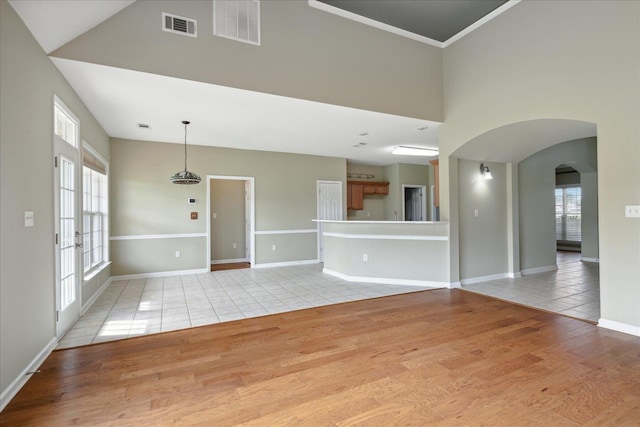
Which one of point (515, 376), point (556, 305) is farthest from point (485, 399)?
point (556, 305)

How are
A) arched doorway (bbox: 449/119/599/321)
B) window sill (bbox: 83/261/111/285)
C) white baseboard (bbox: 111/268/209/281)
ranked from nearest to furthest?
window sill (bbox: 83/261/111/285) < arched doorway (bbox: 449/119/599/321) < white baseboard (bbox: 111/268/209/281)

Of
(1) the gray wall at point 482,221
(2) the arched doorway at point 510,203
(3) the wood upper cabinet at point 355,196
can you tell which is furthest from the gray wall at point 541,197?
(3) the wood upper cabinet at point 355,196

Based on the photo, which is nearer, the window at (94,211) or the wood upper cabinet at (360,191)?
the window at (94,211)

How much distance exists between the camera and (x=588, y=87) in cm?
342

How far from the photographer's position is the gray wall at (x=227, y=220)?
25.7ft

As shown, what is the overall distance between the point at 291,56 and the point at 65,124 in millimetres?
2692

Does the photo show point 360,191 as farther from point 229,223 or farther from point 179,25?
point 179,25

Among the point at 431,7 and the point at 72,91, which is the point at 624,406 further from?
the point at 72,91

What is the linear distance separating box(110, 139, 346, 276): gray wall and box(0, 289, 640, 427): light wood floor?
11.1ft

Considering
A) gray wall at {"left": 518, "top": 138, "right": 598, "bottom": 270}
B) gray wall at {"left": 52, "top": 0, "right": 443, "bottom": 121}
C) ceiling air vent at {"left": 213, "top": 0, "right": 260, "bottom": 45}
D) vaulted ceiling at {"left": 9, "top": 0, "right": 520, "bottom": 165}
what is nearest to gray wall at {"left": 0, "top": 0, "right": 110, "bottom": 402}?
vaulted ceiling at {"left": 9, "top": 0, "right": 520, "bottom": 165}

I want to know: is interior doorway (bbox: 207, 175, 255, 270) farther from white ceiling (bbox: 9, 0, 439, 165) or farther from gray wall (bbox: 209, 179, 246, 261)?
white ceiling (bbox: 9, 0, 439, 165)

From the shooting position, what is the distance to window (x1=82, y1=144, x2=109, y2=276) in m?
4.28

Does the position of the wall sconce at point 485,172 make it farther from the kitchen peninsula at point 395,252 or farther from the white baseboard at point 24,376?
the white baseboard at point 24,376

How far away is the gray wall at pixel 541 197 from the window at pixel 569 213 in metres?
3.33
